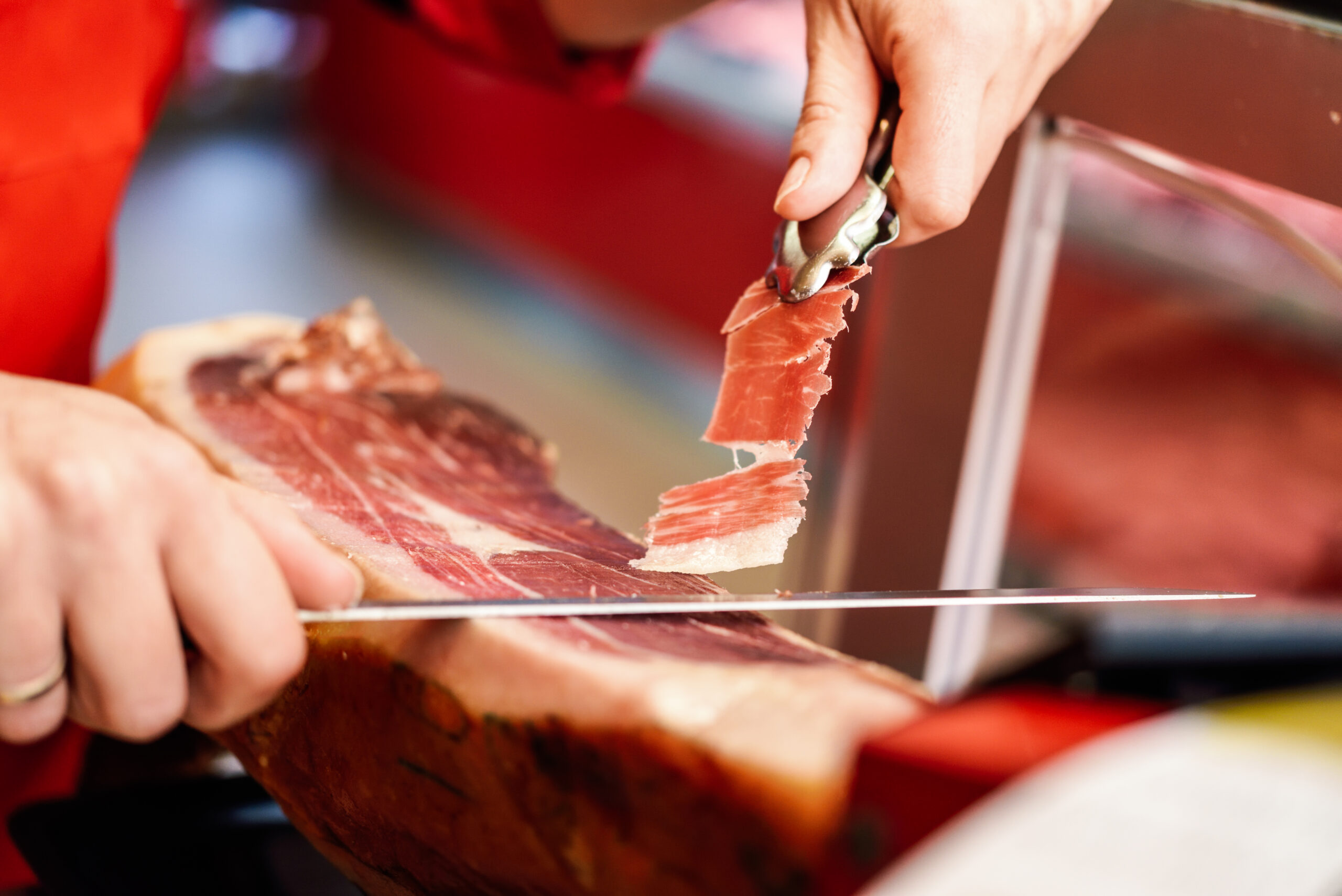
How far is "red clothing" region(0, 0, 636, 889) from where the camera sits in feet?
3.62

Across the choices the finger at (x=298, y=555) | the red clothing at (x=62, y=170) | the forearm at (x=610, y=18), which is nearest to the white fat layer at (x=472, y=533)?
the finger at (x=298, y=555)

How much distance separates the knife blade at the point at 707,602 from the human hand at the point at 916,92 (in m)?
0.32

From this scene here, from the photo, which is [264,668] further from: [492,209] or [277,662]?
[492,209]

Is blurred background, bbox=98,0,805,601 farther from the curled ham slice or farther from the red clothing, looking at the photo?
the curled ham slice

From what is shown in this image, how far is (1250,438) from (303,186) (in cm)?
456

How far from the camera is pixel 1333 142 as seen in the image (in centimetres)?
91

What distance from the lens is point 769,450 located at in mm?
892

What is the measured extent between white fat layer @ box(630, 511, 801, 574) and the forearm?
2.92ft

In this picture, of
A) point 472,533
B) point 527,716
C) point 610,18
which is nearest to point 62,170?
point 472,533

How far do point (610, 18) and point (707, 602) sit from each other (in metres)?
1.06

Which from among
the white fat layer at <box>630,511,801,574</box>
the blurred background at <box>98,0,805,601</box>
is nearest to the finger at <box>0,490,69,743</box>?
the white fat layer at <box>630,511,801,574</box>

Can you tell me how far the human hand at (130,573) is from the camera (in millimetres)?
556

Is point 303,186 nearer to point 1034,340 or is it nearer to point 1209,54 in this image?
point 1034,340

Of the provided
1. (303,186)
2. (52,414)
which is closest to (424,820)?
(52,414)
